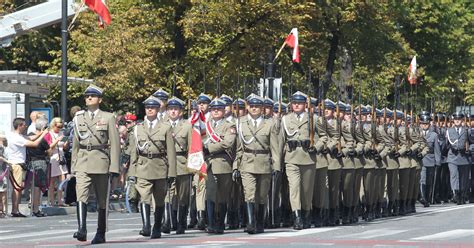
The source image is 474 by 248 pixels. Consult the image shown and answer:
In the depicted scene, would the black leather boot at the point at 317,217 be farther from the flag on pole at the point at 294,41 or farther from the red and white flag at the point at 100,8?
the flag on pole at the point at 294,41

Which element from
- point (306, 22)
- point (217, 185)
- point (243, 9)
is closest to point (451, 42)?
point (306, 22)

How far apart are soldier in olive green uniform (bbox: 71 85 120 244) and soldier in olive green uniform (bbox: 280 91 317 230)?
3.90m

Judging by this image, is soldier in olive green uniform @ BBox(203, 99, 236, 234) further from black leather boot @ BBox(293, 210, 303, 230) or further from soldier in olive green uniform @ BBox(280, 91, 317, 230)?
black leather boot @ BBox(293, 210, 303, 230)

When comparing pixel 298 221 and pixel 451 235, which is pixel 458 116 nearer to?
pixel 298 221

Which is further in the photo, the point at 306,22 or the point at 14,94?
the point at 306,22

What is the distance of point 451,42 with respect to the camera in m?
64.2

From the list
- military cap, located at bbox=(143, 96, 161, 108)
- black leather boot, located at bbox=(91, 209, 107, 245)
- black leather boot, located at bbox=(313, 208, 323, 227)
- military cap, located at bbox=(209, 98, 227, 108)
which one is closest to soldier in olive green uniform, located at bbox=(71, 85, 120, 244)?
black leather boot, located at bbox=(91, 209, 107, 245)

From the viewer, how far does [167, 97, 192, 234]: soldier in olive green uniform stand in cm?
2066

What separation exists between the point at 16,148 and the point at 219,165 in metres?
6.73

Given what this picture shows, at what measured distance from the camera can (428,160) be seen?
32594 mm

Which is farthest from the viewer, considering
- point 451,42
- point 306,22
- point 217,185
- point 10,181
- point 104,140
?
point 451,42

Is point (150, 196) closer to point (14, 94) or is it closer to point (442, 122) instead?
point (14, 94)

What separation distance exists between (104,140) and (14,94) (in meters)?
13.1

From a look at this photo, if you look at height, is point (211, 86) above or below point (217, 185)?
above
